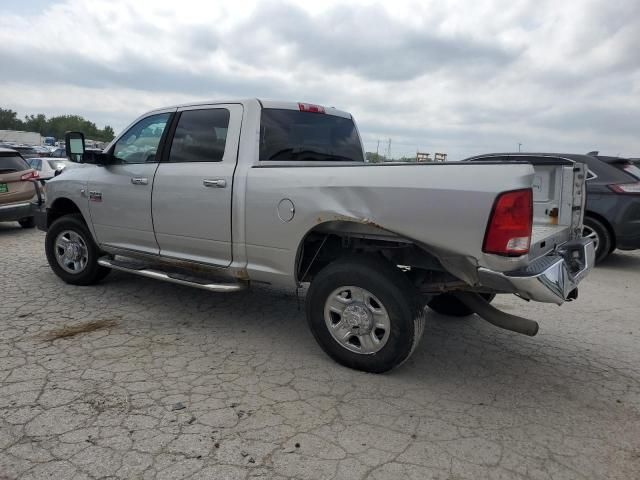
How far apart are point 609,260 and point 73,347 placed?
8.22 metres

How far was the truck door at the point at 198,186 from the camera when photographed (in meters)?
4.01

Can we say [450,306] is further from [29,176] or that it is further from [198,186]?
[29,176]

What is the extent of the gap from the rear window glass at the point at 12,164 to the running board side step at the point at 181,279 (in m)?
5.22

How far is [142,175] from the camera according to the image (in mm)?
4590

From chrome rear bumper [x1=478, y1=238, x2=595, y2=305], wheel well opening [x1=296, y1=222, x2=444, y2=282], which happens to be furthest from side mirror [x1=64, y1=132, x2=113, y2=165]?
chrome rear bumper [x1=478, y1=238, x2=595, y2=305]

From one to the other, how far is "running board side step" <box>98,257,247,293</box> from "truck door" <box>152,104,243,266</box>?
0.18 metres

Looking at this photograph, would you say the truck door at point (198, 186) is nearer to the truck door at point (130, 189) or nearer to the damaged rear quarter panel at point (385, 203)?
the truck door at point (130, 189)

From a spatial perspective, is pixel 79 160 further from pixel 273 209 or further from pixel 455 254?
pixel 455 254

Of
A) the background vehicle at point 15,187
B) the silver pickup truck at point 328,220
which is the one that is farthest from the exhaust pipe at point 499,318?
the background vehicle at point 15,187

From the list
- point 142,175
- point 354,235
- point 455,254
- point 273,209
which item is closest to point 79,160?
point 142,175

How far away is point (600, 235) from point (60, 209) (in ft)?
24.7

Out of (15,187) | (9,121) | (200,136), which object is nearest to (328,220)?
(200,136)

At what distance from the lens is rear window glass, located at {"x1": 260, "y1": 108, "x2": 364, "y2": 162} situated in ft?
13.5

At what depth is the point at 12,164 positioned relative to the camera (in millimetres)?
8883
